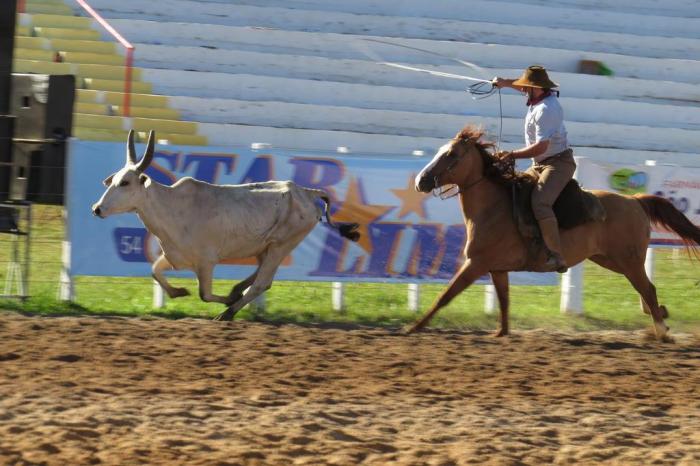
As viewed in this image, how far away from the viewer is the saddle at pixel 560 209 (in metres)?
9.61

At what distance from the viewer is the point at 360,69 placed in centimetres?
1853

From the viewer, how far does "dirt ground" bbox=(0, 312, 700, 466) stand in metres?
5.88

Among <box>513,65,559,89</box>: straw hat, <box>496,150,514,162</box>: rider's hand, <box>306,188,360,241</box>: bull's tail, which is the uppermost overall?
<box>513,65,559,89</box>: straw hat

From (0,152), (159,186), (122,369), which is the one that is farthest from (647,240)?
(0,152)

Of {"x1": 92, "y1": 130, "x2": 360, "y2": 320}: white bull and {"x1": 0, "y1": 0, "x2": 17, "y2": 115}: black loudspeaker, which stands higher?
{"x1": 0, "y1": 0, "x2": 17, "y2": 115}: black loudspeaker

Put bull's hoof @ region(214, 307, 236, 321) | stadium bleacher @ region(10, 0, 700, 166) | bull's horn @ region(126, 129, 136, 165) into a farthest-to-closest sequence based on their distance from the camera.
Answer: stadium bleacher @ region(10, 0, 700, 166)
bull's hoof @ region(214, 307, 236, 321)
bull's horn @ region(126, 129, 136, 165)

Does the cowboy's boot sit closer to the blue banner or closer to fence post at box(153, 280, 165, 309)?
the blue banner

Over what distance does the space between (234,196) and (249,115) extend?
293 inches

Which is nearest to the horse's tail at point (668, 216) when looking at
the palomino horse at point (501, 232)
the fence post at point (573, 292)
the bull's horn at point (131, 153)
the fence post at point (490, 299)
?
the palomino horse at point (501, 232)

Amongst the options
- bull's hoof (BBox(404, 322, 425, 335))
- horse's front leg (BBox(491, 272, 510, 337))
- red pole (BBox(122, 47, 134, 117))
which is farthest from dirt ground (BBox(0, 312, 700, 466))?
red pole (BBox(122, 47, 134, 117))

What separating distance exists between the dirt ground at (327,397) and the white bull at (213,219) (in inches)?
24.0

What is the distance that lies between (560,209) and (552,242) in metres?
0.32

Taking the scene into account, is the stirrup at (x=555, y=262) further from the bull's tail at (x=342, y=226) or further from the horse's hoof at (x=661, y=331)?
the bull's tail at (x=342, y=226)

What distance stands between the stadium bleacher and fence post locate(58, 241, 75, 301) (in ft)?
18.2
